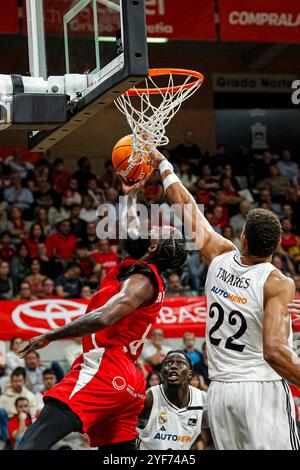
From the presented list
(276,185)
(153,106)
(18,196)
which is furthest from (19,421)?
(276,185)

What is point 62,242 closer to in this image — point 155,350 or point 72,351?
point 72,351

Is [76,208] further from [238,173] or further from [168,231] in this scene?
[168,231]

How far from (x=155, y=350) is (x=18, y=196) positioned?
460 centimetres

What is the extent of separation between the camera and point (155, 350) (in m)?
11.3

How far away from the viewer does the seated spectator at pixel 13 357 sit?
10734mm

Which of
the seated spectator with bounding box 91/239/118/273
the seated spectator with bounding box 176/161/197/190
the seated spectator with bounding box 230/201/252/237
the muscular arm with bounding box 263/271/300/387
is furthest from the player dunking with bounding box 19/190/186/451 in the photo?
the seated spectator with bounding box 176/161/197/190

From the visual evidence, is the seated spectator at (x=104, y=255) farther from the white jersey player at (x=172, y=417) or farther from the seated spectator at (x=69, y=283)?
the white jersey player at (x=172, y=417)

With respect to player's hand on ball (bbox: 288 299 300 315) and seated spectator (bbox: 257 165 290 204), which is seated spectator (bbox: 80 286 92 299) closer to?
seated spectator (bbox: 257 165 290 204)

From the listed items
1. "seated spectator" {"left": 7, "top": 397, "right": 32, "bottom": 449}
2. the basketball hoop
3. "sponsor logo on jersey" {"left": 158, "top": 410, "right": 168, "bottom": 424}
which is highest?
the basketball hoop

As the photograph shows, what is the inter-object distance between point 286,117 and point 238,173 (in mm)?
3430

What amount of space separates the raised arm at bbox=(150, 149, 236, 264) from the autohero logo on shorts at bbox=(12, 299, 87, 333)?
20.5ft

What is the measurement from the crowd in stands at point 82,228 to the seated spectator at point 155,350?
14 millimetres

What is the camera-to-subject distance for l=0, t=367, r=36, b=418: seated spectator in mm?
10219

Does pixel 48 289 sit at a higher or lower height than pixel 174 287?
higher
